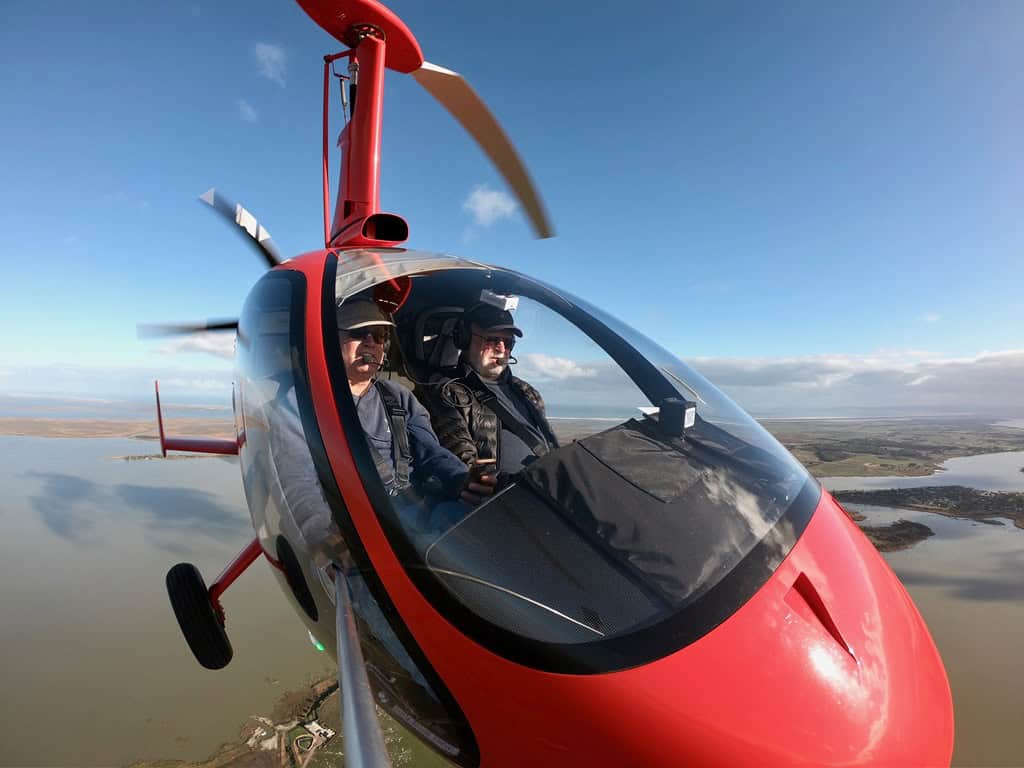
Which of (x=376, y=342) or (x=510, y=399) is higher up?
(x=376, y=342)

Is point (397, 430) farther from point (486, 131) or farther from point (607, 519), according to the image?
point (486, 131)

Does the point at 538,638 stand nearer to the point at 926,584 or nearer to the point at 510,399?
the point at 510,399

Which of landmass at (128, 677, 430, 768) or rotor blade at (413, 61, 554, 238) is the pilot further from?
landmass at (128, 677, 430, 768)

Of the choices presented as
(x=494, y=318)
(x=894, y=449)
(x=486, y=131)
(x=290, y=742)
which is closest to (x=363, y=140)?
(x=486, y=131)

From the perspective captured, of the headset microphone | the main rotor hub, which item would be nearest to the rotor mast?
the main rotor hub

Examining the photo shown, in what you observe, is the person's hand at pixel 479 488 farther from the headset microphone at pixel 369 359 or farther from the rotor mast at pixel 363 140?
the rotor mast at pixel 363 140

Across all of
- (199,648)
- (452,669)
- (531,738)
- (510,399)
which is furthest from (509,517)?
(199,648)

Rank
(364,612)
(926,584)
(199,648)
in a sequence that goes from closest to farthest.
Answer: (364,612)
(199,648)
(926,584)
